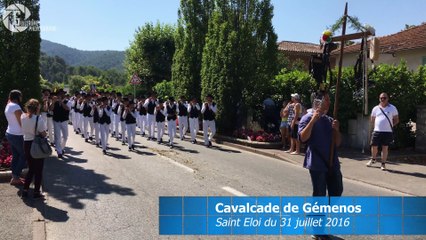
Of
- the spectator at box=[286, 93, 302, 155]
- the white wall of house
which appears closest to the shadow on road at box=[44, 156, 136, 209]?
the spectator at box=[286, 93, 302, 155]

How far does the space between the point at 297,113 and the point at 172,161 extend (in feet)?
14.0

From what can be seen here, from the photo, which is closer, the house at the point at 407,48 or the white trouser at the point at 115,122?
the white trouser at the point at 115,122

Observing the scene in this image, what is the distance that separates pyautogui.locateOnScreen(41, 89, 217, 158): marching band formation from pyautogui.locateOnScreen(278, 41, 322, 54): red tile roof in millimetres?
24387

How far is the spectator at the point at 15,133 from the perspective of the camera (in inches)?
325

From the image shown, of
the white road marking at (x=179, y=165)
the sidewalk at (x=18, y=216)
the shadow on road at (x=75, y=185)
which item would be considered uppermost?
the white road marking at (x=179, y=165)

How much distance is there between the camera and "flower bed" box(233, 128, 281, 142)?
16.1 m

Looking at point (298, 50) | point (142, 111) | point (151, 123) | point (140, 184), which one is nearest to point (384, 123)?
point (140, 184)

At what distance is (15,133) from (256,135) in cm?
994

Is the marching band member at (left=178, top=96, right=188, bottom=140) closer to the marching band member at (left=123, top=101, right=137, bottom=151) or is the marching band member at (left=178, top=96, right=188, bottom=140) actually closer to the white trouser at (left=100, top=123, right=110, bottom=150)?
the marching band member at (left=123, top=101, right=137, bottom=151)

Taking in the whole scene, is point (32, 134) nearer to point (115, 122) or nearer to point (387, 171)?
point (387, 171)

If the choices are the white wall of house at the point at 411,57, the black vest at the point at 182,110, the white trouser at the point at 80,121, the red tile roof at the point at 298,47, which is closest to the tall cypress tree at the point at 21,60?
the white trouser at the point at 80,121

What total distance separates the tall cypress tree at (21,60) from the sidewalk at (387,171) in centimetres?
782

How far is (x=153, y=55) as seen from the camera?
42.1 metres
